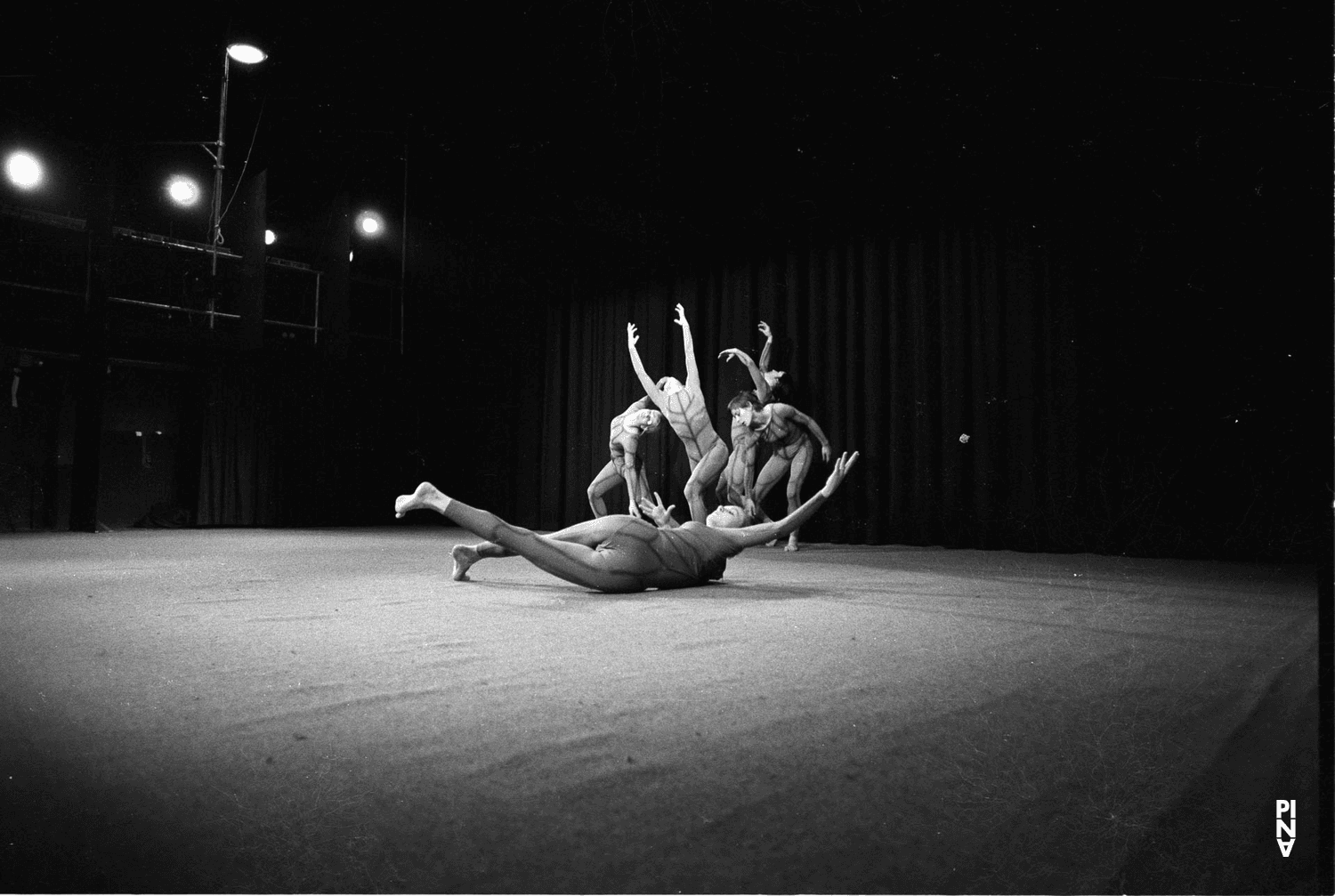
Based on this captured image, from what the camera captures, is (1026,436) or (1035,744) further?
(1026,436)

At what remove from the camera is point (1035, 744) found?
126 cm

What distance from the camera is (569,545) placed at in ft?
9.57

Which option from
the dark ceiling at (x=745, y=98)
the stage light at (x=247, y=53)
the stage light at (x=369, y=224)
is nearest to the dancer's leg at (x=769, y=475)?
the dark ceiling at (x=745, y=98)

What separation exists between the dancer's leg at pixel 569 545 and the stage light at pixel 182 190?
8107mm

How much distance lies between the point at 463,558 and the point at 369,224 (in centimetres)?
837

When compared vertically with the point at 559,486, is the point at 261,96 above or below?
above

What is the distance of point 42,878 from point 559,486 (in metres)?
9.17

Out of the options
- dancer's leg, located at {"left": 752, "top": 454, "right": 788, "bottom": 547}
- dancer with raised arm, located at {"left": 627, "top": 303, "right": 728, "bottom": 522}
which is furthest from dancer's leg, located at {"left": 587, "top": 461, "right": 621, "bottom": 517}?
dancer's leg, located at {"left": 752, "top": 454, "right": 788, "bottom": 547}

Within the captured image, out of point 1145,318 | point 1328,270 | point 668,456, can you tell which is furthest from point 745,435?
point 1328,270

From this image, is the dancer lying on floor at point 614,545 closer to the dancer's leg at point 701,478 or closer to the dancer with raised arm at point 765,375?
the dancer's leg at point 701,478

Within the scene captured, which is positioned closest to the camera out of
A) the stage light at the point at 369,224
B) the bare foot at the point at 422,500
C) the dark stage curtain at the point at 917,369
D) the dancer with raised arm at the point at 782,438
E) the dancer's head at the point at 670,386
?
the bare foot at the point at 422,500

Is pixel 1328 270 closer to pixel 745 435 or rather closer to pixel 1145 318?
pixel 1145 318

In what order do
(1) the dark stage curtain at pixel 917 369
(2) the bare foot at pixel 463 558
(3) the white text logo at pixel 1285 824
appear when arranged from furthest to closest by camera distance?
(1) the dark stage curtain at pixel 917 369 < (2) the bare foot at pixel 463 558 < (3) the white text logo at pixel 1285 824

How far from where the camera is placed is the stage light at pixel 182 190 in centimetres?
884
